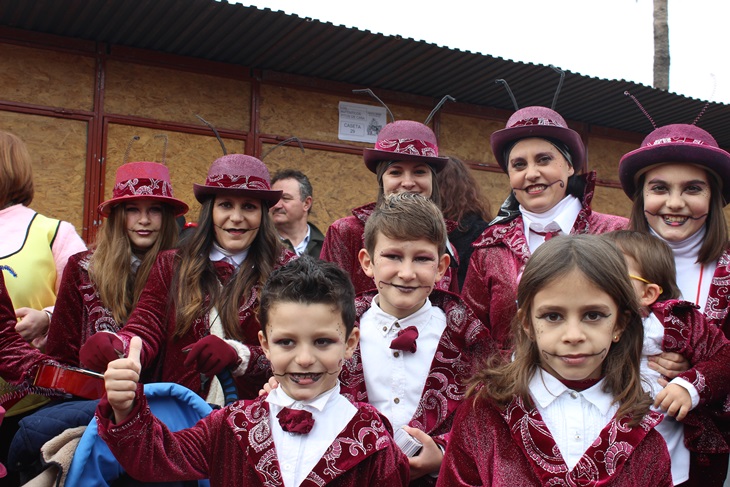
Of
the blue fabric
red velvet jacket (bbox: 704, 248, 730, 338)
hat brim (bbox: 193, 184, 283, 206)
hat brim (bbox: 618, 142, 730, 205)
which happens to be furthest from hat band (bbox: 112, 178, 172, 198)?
red velvet jacket (bbox: 704, 248, 730, 338)

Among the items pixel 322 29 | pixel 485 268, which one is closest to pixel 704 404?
pixel 485 268

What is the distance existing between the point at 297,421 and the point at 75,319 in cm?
178

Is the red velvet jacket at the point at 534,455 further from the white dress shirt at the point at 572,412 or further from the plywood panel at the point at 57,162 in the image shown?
the plywood panel at the point at 57,162

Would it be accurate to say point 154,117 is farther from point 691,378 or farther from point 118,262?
point 691,378

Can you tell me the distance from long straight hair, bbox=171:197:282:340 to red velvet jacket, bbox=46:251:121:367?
45 centimetres

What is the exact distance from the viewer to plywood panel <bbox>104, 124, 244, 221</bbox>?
7285mm

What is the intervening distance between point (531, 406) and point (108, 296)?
7.05 feet

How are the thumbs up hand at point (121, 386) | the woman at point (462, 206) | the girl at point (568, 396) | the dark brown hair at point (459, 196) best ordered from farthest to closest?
the dark brown hair at point (459, 196), the woman at point (462, 206), the girl at point (568, 396), the thumbs up hand at point (121, 386)

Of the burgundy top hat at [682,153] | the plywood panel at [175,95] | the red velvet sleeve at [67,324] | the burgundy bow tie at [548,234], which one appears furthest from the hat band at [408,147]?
the plywood panel at [175,95]

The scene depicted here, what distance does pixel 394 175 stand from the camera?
3971 mm

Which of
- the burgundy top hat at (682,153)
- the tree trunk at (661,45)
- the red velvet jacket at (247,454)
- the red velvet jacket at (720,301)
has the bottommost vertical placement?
the red velvet jacket at (247,454)

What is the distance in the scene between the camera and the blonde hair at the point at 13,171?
3.70 metres

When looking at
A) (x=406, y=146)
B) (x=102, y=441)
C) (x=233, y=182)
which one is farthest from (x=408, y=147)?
(x=102, y=441)

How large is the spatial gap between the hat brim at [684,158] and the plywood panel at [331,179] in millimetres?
5216
